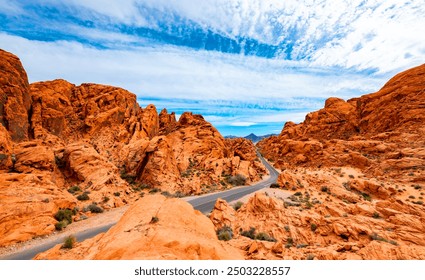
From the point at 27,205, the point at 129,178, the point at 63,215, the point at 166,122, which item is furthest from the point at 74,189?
the point at 166,122

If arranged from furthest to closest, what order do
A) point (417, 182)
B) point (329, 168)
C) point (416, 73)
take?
1. point (416, 73)
2. point (329, 168)
3. point (417, 182)

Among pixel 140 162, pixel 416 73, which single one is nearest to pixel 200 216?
pixel 140 162

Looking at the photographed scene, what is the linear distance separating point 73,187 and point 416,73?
7845 centimetres

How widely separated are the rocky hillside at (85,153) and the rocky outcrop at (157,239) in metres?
9.27

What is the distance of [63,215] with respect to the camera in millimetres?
16797

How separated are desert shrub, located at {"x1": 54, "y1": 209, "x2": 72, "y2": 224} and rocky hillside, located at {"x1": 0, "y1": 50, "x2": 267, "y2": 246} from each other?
368mm

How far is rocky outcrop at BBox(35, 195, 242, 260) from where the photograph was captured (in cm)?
625

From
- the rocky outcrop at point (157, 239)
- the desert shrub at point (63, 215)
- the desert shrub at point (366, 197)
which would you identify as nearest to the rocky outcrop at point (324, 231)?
the rocky outcrop at point (157, 239)

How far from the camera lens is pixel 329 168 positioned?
4756 centimetres

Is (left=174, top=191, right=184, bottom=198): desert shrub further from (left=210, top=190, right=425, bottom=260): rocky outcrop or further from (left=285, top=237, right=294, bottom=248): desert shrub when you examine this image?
(left=285, top=237, right=294, bottom=248): desert shrub

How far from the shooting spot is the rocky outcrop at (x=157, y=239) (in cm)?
625

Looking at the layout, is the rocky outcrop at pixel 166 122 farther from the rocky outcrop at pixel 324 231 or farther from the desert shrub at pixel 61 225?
the rocky outcrop at pixel 324 231
